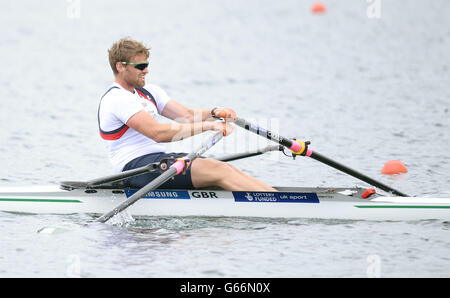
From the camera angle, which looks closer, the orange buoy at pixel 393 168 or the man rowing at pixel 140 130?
the man rowing at pixel 140 130

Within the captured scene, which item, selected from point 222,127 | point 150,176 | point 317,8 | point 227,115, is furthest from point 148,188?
point 317,8

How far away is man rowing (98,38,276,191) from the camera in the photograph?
1015 cm

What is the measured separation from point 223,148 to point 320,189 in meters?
4.55

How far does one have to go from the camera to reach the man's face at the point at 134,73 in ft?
33.8

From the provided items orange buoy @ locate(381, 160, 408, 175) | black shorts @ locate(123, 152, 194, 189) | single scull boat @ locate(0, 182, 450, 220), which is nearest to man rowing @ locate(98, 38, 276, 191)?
black shorts @ locate(123, 152, 194, 189)

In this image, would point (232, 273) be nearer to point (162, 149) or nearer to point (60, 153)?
point (162, 149)

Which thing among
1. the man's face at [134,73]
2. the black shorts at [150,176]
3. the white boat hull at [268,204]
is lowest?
the white boat hull at [268,204]

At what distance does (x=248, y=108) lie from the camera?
18.7 metres

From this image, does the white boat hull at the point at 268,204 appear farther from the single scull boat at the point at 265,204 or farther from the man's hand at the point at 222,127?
the man's hand at the point at 222,127

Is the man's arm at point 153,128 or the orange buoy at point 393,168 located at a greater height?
the man's arm at point 153,128

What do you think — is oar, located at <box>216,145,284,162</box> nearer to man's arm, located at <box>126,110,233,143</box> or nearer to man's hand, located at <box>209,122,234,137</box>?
man's hand, located at <box>209,122,234,137</box>

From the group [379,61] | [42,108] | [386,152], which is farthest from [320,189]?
[379,61]

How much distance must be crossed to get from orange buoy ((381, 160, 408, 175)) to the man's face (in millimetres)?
4617

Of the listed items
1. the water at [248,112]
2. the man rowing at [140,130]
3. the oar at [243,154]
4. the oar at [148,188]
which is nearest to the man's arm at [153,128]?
the man rowing at [140,130]
